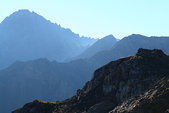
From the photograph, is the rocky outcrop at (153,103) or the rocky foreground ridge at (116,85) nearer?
the rocky outcrop at (153,103)

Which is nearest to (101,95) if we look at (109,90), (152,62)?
(109,90)

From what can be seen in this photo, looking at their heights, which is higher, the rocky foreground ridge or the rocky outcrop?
the rocky foreground ridge

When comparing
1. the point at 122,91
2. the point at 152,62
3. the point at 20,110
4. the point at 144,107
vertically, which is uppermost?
the point at 20,110

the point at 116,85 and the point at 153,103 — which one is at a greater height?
the point at 116,85

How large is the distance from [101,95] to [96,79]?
7498 mm

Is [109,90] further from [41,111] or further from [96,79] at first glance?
[41,111]

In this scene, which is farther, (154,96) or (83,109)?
(83,109)

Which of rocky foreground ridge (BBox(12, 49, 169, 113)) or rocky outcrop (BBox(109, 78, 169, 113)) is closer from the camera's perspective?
rocky outcrop (BBox(109, 78, 169, 113))

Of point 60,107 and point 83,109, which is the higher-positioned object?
point 60,107

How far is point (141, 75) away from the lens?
71500mm

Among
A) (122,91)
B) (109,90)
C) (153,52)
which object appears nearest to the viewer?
(122,91)

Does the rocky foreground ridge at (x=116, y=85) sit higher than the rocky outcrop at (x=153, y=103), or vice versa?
the rocky foreground ridge at (x=116, y=85)

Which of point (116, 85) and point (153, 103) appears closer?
point (153, 103)

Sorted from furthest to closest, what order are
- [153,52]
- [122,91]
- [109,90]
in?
[153,52]
[109,90]
[122,91]
